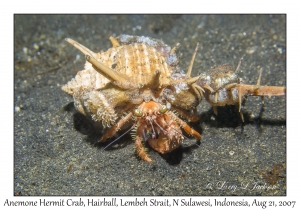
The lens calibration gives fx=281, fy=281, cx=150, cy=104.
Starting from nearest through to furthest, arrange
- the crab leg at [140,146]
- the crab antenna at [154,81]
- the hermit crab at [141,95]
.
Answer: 1. the crab antenna at [154,81]
2. the hermit crab at [141,95]
3. the crab leg at [140,146]

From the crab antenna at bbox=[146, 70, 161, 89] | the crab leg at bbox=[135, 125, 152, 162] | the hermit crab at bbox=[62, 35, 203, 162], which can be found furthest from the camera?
the crab leg at bbox=[135, 125, 152, 162]

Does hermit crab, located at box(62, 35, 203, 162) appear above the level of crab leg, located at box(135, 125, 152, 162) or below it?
above

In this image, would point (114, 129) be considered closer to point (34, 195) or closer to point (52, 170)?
point (52, 170)

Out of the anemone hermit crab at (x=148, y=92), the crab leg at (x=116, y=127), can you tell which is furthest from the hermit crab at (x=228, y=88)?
the crab leg at (x=116, y=127)

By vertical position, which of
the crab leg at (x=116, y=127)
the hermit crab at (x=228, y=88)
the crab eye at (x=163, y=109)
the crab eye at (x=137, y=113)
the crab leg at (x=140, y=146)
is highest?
the hermit crab at (x=228, y=88)

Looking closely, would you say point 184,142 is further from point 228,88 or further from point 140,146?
point 228,88

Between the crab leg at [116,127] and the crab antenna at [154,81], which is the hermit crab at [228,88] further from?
the crab leg at [116,127]

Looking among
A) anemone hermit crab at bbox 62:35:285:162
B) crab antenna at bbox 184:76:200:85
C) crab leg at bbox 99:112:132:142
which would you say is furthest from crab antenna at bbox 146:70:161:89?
crab leg at bbox 99:112:132:142

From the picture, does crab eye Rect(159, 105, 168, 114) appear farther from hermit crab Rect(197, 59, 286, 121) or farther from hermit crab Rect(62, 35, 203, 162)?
hermit crab Rect(197, 59, 286, 121)
